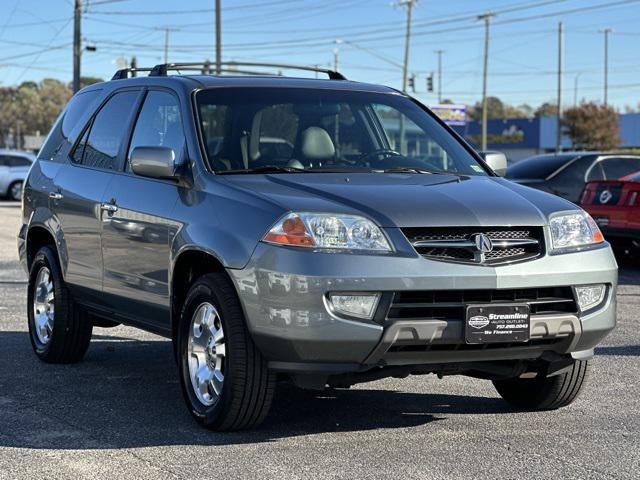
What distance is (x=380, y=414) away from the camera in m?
6.12

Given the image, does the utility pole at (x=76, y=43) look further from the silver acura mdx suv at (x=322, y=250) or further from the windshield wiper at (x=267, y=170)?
the windshield wiper at (x=267, y=170)

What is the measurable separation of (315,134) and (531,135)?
9551cm

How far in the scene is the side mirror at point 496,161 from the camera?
271 inches

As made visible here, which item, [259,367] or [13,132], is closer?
[259,367]

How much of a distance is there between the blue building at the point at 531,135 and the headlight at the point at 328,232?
9347 cm

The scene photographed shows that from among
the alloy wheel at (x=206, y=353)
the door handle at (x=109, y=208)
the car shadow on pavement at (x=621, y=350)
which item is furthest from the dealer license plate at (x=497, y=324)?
the car shadow on pavement at (x=621, y=350)

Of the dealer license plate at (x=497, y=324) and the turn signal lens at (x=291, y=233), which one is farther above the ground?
the turn signal lens at (x=291, y=233)

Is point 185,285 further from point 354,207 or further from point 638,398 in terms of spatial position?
point 638,398

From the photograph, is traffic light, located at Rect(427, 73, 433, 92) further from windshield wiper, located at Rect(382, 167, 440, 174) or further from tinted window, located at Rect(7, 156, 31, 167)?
windshield wiper, located at Rect(382, 167, 440, 174)

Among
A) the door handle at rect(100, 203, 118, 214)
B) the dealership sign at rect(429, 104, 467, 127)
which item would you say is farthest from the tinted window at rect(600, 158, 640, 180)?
the dealership sign at rect(429, 104, 467, 127)

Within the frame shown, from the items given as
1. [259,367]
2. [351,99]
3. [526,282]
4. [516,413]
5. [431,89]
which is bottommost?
[516,413]

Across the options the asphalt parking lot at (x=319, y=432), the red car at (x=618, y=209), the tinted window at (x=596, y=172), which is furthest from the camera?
the tinted window at (x=596, y=172)

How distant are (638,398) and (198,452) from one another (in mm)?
2703

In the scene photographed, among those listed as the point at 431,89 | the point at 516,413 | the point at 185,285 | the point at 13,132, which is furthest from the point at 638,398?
the point at 13,132
